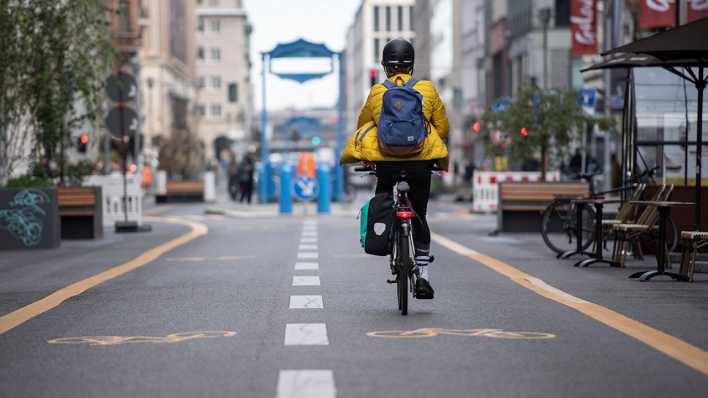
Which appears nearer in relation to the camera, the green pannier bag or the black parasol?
the green pannier bag

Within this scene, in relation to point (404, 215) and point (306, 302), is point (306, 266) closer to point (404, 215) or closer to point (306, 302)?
point (306, 302)

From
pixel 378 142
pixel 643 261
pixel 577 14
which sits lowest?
pixel 643 261

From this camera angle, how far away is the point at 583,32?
45344mm

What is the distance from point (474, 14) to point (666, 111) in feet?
289

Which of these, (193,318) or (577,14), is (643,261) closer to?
(193,318)

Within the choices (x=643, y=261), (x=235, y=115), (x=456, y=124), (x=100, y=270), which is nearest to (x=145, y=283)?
(x=100, y=270)

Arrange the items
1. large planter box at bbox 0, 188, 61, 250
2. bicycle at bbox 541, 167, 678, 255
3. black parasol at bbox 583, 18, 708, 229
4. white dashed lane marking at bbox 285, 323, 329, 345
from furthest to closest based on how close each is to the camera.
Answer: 1. large planter box at bbox 0, 188, 61, 250
2. bicycle at bbox 541, 167, 678, 255
3. black parasol at bbox 583, 18, 708, 229
4. white dashed lane marking at bbox 285, 323, 329, 345

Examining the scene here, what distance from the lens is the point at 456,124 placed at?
379 ft

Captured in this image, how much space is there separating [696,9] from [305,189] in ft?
49.3

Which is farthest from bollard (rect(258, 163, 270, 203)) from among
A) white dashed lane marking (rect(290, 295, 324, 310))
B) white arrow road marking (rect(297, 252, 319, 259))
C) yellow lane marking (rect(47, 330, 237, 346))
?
yellow lane marking (rect(47, 330, 237, 346))

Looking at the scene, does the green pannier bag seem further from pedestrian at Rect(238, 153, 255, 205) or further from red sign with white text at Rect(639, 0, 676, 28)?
pedestrian at Rect(238, 153, 255, 205)

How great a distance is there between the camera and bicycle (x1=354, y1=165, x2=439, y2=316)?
35.5 feet

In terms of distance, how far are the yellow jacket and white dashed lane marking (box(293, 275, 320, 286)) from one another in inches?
122

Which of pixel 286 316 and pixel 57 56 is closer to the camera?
pixel 286 316
